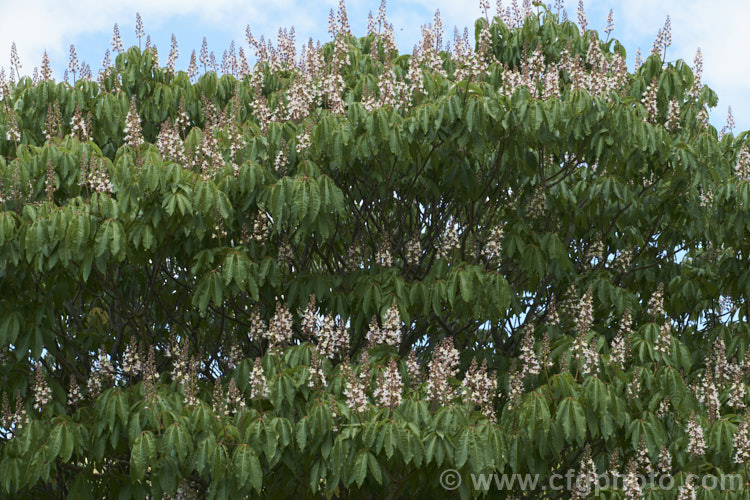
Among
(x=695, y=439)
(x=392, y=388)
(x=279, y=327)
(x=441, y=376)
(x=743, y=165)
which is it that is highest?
(x=743, y=165)

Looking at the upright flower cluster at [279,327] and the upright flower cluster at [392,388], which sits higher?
the upright flower cluster at [279,327]

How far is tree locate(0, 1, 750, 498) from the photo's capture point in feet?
21.7

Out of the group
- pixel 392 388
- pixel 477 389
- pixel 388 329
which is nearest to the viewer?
pixel 392 388

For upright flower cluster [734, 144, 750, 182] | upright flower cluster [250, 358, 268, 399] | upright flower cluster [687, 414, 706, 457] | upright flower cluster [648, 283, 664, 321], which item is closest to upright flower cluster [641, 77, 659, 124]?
upright flower cluster [734, 144, 750, 182]

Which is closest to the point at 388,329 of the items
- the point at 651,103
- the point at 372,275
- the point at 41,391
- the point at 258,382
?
the point at 372,275

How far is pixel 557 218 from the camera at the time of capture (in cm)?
855

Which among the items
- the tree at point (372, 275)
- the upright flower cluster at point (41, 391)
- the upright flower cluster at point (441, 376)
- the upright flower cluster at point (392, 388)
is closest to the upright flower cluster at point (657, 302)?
the tree at point (372, 275)

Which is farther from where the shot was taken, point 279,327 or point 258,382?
point 279,327

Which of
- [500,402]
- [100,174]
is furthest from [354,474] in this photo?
[100,174]

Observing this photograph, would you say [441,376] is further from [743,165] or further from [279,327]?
[743,165]

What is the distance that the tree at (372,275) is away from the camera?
660 cm

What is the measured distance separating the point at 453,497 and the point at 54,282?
10.9 ft

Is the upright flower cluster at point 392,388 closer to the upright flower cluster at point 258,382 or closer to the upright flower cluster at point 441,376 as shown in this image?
the upright flower cluster at point 441,376

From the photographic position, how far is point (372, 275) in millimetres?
7609
